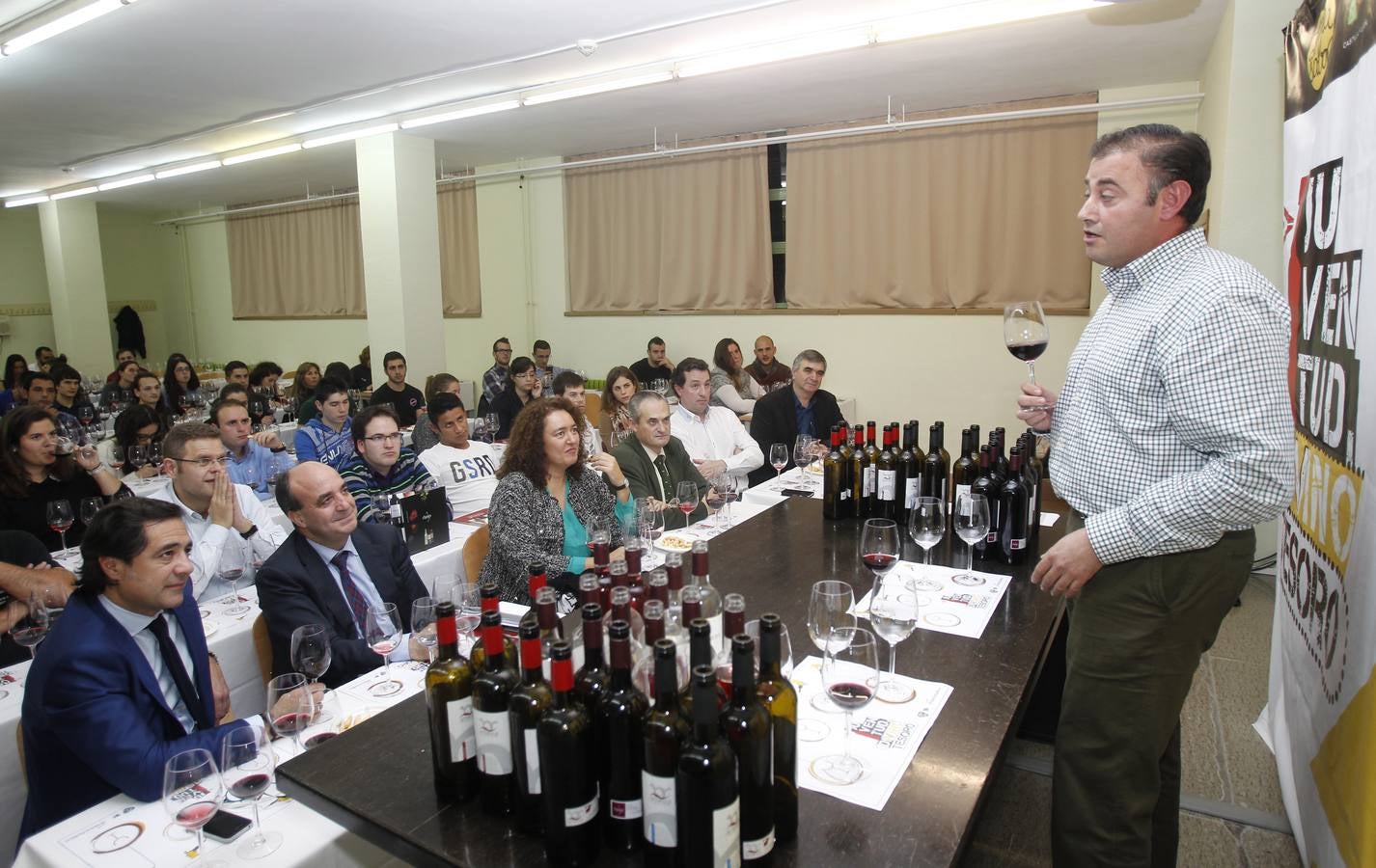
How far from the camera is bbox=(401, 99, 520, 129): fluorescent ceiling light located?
20.9 ft

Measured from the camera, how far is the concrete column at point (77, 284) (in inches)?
428

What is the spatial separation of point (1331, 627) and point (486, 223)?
8.91m

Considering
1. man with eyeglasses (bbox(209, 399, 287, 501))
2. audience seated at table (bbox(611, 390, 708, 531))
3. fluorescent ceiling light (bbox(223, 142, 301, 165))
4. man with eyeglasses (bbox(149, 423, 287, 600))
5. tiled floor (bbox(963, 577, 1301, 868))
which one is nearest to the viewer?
tiled floor (bbox(963, 577, 1301, 868))

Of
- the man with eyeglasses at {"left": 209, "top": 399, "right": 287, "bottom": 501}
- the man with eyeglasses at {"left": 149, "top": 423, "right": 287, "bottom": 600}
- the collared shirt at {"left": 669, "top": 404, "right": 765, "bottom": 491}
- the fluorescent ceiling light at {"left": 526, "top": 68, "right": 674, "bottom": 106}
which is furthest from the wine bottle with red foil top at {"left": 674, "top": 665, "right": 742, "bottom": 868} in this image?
the fluorescent ceiling light at {"left": 526, "top": 68, "right": 674, "bottom": 106}

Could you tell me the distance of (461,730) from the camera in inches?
48.9

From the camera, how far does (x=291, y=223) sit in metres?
11.5

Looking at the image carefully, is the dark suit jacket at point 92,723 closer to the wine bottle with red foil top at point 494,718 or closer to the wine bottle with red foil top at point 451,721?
the wine bottle with red foil top at point 451,721

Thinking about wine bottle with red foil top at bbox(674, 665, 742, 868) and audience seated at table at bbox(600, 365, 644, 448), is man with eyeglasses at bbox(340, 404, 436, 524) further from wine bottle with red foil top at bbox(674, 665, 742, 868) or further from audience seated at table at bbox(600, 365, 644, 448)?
wine bottle with red foil top at bbox(674, 665, 742, 868)

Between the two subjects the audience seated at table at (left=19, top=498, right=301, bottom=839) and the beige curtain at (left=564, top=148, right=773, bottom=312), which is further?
the beige curtain at (left=564, top=148, right=773, bottom=312)

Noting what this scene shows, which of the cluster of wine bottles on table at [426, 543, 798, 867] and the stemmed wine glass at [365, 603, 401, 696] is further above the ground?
the cluster of wine bottles on table at [426, 543, 798, 867]

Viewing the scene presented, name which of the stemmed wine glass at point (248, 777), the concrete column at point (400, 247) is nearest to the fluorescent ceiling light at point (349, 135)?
the concrete column at point (400, 247)

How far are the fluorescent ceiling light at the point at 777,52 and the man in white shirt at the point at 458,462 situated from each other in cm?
285

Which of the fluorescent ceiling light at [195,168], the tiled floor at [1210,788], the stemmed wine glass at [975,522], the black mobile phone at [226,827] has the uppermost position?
the fluorescent ceiling light at [195,168]

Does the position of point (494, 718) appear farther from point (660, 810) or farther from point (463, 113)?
point (463, 113)
